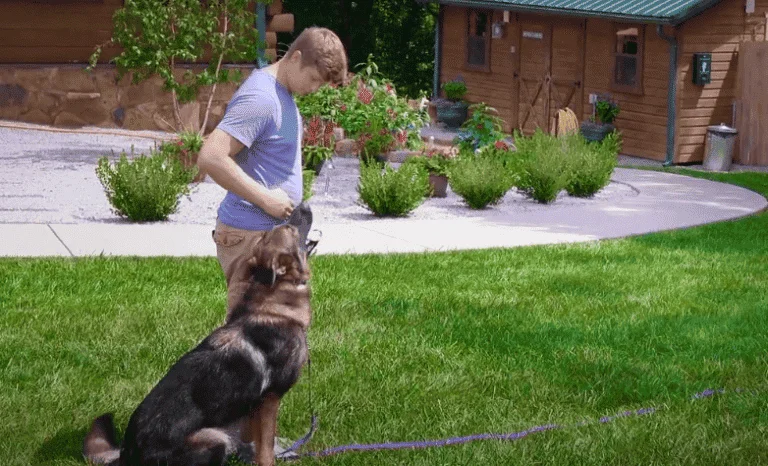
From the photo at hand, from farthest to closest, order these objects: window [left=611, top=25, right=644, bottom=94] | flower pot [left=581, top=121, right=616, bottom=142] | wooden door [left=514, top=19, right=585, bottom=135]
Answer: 1. wooden door [left=514, top=19, right=585, bottom=135]
2. flower pot [left=581, top=121, right=616, bottom=142]
3. window [left=611, top=25, right=644, bottom=94]

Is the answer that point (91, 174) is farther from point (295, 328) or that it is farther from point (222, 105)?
point (295, 328)

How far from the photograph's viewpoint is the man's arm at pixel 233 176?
18.5 ft

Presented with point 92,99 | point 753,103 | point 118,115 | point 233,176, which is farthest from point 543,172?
point 233,176

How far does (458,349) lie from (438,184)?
7990 millimetres

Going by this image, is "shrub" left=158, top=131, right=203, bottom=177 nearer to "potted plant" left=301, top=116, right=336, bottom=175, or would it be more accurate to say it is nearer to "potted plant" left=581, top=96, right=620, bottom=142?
"potted plant" left=301, top=116, right=336, bottom=175

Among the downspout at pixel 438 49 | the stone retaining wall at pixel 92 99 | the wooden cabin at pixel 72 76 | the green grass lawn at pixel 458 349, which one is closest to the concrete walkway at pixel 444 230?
the green grass lawn at pixel 458 349

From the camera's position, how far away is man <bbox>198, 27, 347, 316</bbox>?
568 centimetres

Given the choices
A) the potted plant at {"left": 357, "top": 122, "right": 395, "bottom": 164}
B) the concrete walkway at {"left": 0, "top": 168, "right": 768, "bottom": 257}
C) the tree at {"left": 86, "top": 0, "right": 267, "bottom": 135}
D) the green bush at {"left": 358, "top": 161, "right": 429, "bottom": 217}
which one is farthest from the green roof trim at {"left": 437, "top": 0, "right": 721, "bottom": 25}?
the green bush at {"left": 358, "top": 161, "right": 429, "bottom": 217}

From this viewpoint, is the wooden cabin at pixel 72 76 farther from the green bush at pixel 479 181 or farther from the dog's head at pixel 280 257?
the dog's head at pixel 280 257

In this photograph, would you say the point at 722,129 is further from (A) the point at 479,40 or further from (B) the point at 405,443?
(B) the point at 405,443

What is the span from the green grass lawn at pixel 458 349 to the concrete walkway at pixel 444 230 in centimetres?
70

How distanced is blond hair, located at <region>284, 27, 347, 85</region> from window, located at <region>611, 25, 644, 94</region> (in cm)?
1834

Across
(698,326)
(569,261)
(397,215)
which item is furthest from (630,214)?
(698,326)

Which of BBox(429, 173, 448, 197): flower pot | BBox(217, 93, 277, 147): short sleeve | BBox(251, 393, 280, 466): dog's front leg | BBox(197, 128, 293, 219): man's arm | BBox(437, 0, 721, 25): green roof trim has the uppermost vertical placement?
Answer: BBox(437, 0, 721, 25): green roof trim
